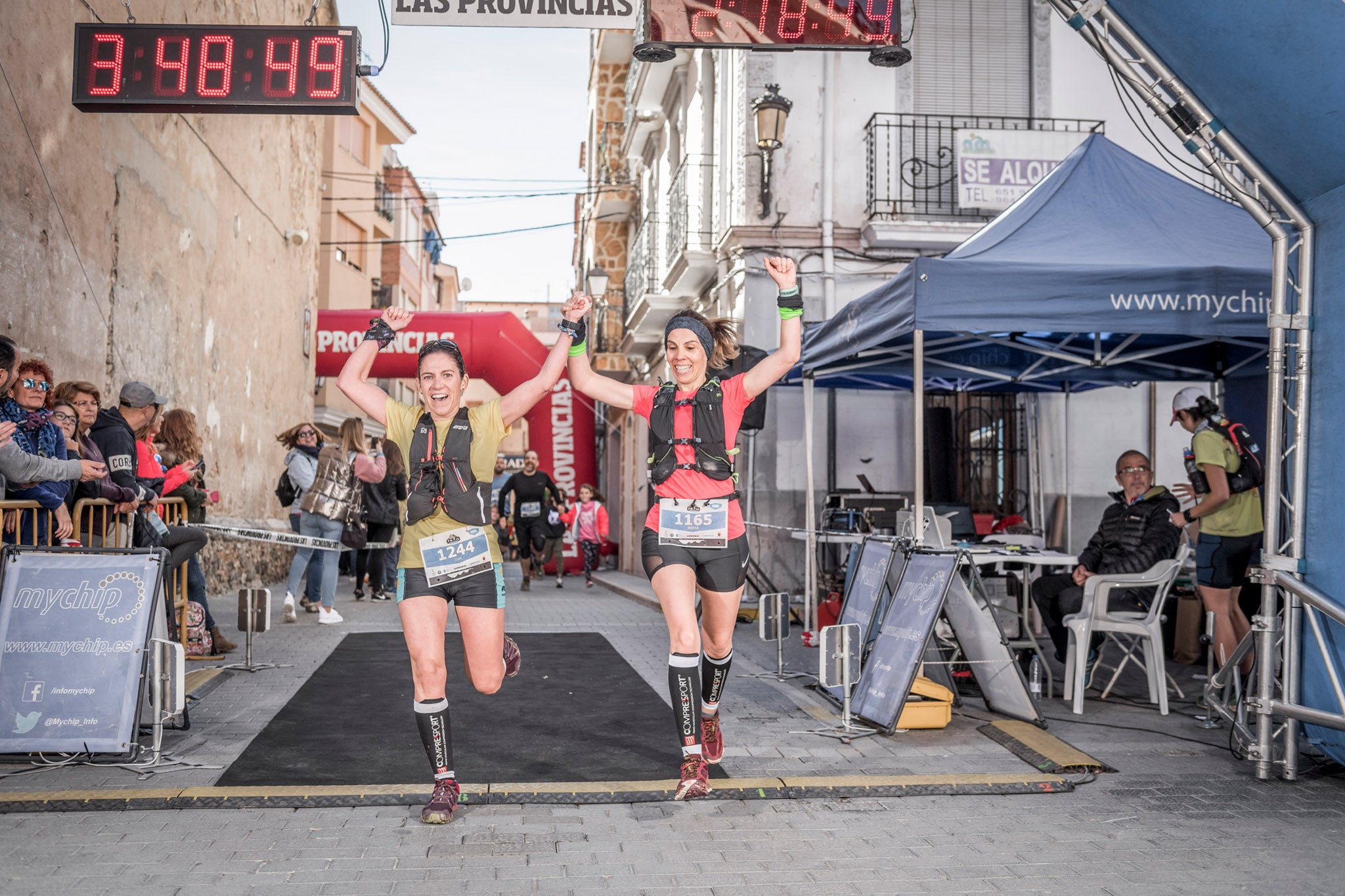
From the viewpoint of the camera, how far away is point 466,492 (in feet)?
15.6

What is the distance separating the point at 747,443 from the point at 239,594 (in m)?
7.20

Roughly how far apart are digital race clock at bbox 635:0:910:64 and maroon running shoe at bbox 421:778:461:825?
4.14m

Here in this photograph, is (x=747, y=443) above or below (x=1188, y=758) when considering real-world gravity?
above

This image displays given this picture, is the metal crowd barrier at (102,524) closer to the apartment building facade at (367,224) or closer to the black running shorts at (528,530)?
the black running shorts at (528,530)

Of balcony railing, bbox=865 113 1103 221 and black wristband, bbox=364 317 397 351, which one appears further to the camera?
balcony railing, bbox=865 113 1103 221

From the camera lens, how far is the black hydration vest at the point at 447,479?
473 cm

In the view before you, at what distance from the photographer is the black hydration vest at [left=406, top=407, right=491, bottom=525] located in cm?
473

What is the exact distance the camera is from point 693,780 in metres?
4.97

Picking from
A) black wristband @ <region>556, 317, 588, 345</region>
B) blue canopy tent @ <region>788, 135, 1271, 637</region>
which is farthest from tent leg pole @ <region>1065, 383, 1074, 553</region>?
black wristband @ <region>556, 317, 588, 345</region>

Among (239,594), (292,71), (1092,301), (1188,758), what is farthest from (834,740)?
(292,71)

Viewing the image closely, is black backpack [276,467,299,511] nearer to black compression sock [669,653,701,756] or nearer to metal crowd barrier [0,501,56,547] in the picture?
metal crowd barrier [0,501,56,547]

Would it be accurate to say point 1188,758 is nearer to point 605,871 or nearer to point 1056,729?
point 1056,729

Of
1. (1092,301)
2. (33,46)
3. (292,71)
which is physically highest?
(33,46)

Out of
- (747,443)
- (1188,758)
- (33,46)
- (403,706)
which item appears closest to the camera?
(1188,758)
